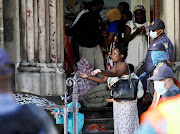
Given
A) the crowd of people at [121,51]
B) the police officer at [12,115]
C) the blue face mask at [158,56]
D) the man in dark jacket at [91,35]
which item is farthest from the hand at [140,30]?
the police officer at [12,115]

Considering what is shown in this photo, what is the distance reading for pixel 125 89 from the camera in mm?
5500

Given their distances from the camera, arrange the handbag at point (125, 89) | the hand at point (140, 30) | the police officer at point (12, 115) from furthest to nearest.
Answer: the hand at point (140, 30) → the handbag at point (125, 89) → the police officer at point (12, 115)

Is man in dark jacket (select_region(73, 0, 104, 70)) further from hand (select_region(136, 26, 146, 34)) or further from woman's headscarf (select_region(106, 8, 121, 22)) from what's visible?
hand (select_region(136, 26, 146, 34))

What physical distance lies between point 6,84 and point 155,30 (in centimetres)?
497

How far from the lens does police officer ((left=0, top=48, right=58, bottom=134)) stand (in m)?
1.74

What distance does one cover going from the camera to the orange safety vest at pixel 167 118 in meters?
2.63

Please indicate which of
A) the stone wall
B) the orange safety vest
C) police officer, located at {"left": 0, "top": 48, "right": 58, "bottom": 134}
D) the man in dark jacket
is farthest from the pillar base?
police officer, located at {"left": 0, "top": 48, "right": 58, "bottom": 134}

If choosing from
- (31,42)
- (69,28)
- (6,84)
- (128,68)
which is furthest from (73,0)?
(6,84)

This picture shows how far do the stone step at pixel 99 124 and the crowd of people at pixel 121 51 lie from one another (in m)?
0.31

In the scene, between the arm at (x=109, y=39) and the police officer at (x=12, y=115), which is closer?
the police officer at (x=12, y=115)

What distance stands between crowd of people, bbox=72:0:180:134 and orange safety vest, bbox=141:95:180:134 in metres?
2.75

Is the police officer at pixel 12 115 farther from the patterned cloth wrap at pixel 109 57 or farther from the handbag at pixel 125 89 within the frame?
the patterned cloth wrap at pixel 109 57

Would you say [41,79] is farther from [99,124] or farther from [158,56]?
[158,56]

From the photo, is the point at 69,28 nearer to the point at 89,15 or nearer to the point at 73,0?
the point at 89,15
